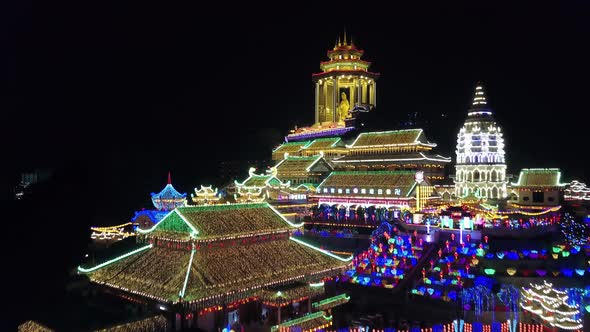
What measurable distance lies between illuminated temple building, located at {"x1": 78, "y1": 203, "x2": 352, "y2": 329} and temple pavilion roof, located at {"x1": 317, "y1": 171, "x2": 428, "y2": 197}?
17791 mm

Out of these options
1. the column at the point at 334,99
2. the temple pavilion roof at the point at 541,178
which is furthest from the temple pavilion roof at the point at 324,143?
the temple pavilion roof at the point at 541,178

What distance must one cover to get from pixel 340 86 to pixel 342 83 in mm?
726

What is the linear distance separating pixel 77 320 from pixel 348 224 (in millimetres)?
18997

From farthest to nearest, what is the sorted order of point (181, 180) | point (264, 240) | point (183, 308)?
1. point (181, 180)
2. point (264, 240)
3. point (183, 308)

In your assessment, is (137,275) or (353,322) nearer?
(137,275)

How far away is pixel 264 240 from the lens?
60.2 ft

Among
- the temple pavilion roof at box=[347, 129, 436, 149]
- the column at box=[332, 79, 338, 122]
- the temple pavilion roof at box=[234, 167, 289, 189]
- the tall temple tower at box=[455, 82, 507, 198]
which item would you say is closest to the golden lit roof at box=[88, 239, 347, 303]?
the temple pavilion roof at box=[234, 167, 289, 189]

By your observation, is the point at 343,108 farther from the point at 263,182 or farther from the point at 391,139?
the point at 263,182

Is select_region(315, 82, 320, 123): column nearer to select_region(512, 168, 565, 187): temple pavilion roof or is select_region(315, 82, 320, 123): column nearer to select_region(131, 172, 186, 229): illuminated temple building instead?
select_region(131, 172, 186, 229): illuminated temple building

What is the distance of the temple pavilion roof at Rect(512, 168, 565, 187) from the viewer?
3486 cm

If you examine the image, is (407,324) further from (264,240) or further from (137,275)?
(137,275)

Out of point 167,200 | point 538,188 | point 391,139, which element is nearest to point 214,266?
point 167,200

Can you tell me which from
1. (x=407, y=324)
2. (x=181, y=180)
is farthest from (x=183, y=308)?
(x=181, y=180)

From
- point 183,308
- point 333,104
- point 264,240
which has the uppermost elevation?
point 333,104
